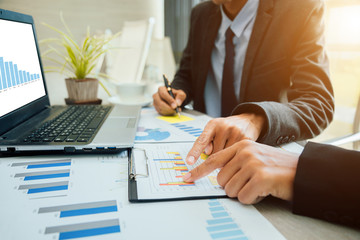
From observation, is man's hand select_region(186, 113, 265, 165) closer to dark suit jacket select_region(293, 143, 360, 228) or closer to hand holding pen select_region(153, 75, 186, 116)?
dark suit jacket select_region(293, 143, 360, 228)

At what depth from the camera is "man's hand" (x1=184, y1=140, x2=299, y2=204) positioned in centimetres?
38

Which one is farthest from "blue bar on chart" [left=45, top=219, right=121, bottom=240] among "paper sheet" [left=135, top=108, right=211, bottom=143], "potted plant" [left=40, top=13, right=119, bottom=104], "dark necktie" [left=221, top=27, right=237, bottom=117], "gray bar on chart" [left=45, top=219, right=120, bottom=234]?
"dark necktie" [left=221, top=27, right=237, bottom=117]

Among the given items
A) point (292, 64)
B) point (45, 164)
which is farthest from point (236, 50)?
point (45, 164)

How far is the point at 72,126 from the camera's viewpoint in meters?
0.64

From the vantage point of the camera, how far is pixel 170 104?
930 millimetres

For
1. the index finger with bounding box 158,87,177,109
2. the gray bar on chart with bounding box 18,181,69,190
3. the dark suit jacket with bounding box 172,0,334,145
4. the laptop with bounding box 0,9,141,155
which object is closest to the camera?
the gray bar on chart with bounding box 18,181,69,190

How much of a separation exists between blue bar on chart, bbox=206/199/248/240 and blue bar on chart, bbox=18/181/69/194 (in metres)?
0.25

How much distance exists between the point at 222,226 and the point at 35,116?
0.65 m

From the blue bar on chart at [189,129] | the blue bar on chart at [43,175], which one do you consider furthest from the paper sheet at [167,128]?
the blue bar on chart at [43,175]

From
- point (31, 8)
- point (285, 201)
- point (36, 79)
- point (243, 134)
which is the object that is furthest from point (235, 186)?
point (31, 8)

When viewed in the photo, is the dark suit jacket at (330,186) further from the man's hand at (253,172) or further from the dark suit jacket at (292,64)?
the dark suit jacket at (292,64)

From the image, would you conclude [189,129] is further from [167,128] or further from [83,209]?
[83,209]

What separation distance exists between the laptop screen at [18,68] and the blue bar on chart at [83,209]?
34 centimetres

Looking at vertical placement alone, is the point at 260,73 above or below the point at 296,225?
above
